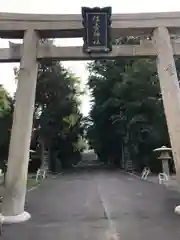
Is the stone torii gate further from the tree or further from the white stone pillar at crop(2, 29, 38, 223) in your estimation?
the tree

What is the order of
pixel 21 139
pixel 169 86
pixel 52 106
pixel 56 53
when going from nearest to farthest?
1. pixel 21 139
2. pixel 169 86
3. pixel 56 53
4. pixel 52 106

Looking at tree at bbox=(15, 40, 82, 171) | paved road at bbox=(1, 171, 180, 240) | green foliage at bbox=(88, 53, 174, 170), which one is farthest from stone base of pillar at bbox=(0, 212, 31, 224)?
tree at bbox=(15, 40, 82, 171)

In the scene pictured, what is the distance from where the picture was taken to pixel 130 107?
94.5ft

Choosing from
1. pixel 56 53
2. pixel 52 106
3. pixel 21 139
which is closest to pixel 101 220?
pixel 21 139

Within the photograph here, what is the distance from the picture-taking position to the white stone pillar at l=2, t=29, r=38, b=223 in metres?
8.76

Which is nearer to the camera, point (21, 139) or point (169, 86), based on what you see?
point (21, 139)

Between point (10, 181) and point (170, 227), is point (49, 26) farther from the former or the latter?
point (170, 227)

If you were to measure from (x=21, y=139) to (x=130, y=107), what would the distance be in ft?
66.8

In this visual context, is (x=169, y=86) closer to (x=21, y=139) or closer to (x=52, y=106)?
(x=21, y=139)

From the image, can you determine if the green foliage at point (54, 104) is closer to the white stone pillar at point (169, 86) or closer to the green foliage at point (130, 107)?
the green foliage at point (130, 107)

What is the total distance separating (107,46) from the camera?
388 inches

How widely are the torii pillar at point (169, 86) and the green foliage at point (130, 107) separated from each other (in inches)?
640

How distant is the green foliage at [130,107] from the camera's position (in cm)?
2777

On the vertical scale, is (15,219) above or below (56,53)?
below
